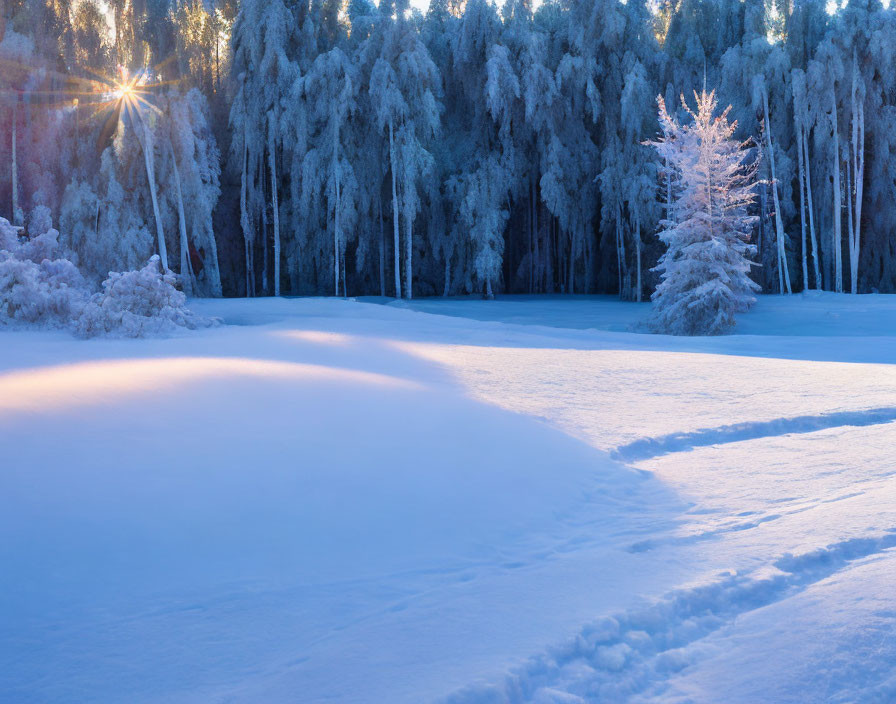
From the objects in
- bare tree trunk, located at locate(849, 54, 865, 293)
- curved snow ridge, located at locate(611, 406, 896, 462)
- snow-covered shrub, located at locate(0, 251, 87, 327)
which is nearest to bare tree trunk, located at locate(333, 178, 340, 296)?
snow-covered shrub, located at locate(0, 251, 87, 327)

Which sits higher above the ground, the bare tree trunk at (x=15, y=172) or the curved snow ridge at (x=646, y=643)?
the bare tree trunk at (x=15, y=172)

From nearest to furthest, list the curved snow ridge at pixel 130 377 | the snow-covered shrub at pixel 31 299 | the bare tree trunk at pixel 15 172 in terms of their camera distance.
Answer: the curved snow ridge at pixel 130 377 < the snow-covered shrub at pixel 31 299 < the bare tree trunk at pixel 15 172

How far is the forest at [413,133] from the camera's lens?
15852 mm

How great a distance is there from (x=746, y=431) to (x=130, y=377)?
409 cm

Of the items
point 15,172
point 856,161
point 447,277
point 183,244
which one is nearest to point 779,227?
point 856,161

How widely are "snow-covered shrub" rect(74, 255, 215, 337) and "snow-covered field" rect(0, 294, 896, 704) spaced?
2.69 m

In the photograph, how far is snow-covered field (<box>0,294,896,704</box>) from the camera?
2059 millimetres

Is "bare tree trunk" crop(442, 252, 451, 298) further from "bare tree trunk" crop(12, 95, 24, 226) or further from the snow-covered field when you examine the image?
the snow-covered field

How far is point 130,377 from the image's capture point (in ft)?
15.9

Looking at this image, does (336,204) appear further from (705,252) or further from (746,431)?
(746,431)

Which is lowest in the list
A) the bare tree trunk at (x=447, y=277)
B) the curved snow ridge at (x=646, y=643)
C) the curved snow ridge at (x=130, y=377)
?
the curved snow ridge at (x=646, y=643)

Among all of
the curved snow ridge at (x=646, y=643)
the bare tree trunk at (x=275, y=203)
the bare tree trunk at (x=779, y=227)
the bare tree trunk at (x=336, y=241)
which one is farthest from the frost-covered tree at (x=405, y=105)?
the curved snow ridge at (x=646, y=643)

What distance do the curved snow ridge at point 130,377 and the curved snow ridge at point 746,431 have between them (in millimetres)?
1811

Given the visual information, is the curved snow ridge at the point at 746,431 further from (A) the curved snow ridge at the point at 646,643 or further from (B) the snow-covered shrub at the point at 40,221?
(B) the snow-covered shrub at the point at 40,221
